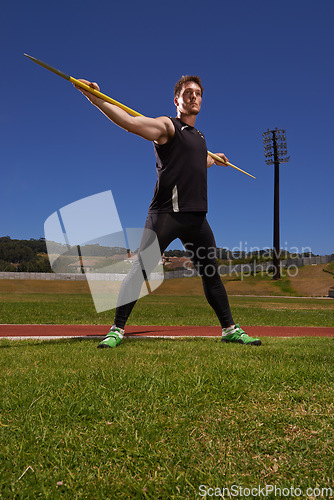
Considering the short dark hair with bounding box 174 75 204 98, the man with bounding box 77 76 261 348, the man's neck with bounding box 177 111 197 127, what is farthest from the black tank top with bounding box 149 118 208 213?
the short dark hair with bounding box 174 75 204 98

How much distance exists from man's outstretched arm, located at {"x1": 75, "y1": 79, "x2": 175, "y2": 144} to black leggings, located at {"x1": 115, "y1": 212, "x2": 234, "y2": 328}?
2.74ft

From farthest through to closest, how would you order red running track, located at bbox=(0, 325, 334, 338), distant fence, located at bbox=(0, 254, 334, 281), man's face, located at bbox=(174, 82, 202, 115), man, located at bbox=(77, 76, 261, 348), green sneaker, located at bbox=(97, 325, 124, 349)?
1. distant fence, located at bbox=(0, 254, 334, 281)
2. red running track, located at bbox=(0, 325, 334, 338)
3. man's face, located at bbox=(174, 82, 202, 115)
4. man, located at bbox=(77, 76, 261, 348)
5. green sneaker, located at bbox=(97, 325, 124, 349)

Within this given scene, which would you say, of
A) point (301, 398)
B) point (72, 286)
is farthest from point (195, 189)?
point (72, 286)

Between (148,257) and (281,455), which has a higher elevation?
(148,257)

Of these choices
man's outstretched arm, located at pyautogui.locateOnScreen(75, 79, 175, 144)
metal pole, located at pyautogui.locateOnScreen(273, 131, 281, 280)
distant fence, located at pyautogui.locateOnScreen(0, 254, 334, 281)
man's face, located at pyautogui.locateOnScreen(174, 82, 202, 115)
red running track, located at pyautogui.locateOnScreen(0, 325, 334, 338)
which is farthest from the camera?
distant fence, located at pyautogui.locateOnScreen(0, 254, 334, 281)

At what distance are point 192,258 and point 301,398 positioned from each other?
2.52m

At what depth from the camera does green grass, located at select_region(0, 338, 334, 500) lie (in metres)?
1.48

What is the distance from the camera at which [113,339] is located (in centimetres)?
420

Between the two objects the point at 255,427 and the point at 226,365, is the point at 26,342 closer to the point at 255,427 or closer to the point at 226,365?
the point at 226,365

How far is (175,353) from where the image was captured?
11.8 feet

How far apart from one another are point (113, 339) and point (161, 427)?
2367 mm

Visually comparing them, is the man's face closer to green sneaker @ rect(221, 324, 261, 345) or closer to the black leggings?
the black leggings

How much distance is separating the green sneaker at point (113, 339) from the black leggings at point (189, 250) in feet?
0.23

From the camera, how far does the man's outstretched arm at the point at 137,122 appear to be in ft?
12.4
